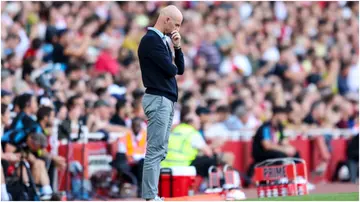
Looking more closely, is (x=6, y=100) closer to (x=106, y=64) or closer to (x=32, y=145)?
(x=32, y=145)

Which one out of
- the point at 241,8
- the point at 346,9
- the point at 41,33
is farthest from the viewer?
the point at 346,9

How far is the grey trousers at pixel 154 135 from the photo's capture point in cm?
1095

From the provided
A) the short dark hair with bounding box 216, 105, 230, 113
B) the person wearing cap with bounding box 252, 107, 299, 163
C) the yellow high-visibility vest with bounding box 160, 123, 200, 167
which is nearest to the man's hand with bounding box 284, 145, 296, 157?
the person wearing cap with bounding box 252, 107, 299, 163

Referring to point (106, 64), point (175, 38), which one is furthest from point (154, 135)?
point (106, 64)

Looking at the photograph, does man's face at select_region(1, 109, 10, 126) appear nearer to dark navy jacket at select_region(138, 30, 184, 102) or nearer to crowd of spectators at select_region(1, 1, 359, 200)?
crowd of spectators at select_region(1, 1, 359, 200)

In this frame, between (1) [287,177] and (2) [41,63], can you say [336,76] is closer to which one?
(2) [41,63]

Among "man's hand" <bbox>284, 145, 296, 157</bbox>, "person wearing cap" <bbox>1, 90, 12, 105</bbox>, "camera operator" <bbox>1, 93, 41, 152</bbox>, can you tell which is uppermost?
"person wearing cap" <bbox>1, 90, 12, 105</bbox>

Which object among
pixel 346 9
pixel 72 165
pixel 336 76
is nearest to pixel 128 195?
pixel 72 165

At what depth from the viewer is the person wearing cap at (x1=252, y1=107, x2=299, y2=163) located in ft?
58.9

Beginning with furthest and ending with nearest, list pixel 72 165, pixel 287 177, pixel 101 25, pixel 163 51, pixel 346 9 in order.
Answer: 1. pixel 346 9
2. pixel 101 25
3. pixel 72 165
4. pixel 287 177
5. pixel 163 51

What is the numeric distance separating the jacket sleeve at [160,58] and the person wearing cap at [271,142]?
282 inches

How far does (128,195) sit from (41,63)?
143 inches

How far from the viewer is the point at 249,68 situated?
24172 millimetres

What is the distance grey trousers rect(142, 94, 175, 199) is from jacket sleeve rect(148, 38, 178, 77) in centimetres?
31
